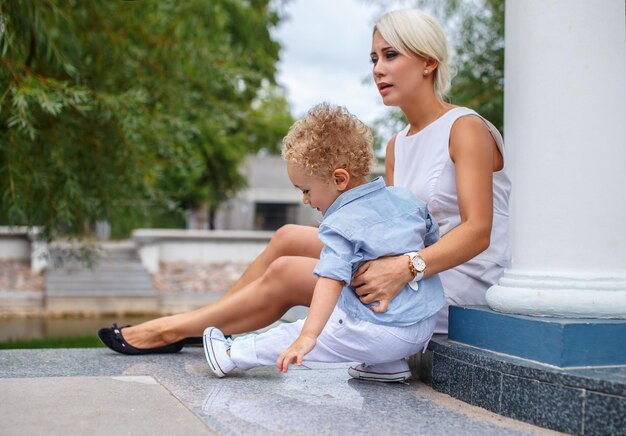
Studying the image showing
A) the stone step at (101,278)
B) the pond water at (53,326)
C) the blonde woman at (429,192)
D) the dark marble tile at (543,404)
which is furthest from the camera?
the stone step at (101,278)

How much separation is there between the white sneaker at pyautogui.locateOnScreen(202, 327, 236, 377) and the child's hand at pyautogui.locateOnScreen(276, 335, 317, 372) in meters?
0.55

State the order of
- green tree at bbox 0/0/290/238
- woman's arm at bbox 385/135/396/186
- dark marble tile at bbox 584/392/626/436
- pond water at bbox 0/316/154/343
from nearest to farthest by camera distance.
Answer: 1. dark marble tile at bbox 584/392/626/436
2. woman's arm at bbox 385/135/396/186
3. green tree at bbox 0/0/290/238
4. pond water at bbox 0/316/154/343

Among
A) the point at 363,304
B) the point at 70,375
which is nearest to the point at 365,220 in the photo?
the point at 363,304

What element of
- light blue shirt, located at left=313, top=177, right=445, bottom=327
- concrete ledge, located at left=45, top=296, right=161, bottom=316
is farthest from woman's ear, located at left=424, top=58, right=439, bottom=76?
concrete ledge, located at left=45, top=296, right=161, bottom=316

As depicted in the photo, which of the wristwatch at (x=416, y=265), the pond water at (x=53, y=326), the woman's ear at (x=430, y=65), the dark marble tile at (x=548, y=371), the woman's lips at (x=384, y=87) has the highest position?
the woman's ear at (x=430, y=65)

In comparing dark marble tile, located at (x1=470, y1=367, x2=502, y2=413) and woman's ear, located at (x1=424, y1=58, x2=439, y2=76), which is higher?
woman's ear, located at (x1=424, y1=58, x2=439, y2=76)

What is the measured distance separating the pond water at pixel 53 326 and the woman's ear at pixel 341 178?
7.20 metres

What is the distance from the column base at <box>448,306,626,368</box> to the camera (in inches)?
87.9

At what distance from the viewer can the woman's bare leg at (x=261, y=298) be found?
285 cm

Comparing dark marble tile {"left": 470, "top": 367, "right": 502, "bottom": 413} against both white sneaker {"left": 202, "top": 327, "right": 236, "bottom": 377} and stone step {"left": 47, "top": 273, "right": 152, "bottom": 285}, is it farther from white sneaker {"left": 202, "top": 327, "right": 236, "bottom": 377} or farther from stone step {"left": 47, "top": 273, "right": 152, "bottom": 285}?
stone step {"left": 47, "top": 273, "right": 152, "bottom": 285}

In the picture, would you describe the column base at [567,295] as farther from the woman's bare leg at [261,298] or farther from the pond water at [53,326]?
the pond water at [53,326]

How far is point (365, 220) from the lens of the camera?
2465mm

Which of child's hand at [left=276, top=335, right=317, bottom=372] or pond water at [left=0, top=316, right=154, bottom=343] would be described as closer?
child's hand at [left=276, top=335, right=317, bottom=372]

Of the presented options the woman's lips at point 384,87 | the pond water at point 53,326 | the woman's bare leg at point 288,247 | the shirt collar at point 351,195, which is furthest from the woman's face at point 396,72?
the pond water at point 53,326
